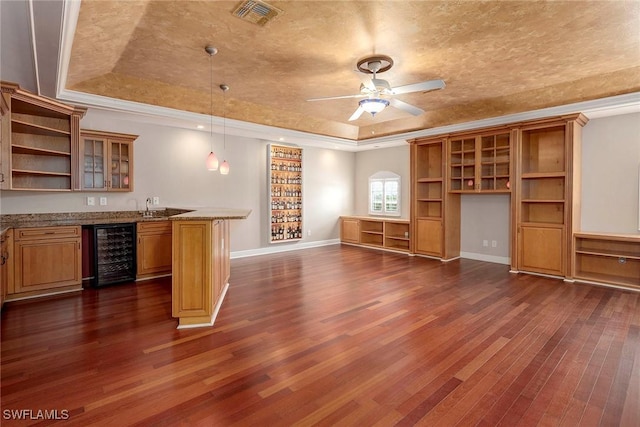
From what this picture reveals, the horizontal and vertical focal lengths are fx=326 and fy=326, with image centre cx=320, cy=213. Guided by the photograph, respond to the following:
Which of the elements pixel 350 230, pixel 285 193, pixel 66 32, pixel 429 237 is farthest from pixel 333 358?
pixel 350 230

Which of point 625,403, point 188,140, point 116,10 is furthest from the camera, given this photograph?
point 188,140

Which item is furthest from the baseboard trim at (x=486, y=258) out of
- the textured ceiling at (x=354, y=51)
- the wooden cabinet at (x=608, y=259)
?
the textured ceiling at (x=354, y=51)

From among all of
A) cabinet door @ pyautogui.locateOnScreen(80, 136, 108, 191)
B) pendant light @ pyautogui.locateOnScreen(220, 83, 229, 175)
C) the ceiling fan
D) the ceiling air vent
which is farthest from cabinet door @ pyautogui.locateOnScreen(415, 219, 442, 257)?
cabinet door @ pyautogui.locateOnScreen(80, 136, 108, 191)

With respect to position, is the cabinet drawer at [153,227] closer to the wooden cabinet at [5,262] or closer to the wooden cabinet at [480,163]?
the wooden cabinet at [5,262]

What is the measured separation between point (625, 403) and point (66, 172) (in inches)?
252

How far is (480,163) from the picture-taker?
5.97m

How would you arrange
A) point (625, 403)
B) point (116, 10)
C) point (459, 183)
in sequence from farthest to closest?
1. point (459, 183)
2. point (116, 10)
3. point (625, 403)

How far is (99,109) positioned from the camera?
480 centimetres

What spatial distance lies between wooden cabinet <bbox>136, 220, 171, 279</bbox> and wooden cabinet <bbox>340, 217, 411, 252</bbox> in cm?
461

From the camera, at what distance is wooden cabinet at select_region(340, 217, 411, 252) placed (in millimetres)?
7590

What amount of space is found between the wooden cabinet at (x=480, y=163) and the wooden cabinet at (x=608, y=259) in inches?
55.5

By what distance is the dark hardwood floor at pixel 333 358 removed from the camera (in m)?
1.98

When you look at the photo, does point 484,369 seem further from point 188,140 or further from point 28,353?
point 188,140

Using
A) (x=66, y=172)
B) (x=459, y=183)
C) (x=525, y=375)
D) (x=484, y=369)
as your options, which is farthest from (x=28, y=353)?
(x=459, y=183)
